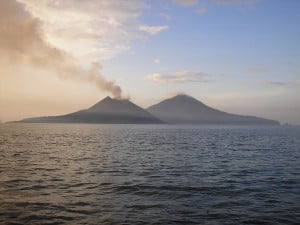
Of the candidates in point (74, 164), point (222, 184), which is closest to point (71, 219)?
point (222, 184)

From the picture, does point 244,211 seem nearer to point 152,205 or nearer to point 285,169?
point 152,205

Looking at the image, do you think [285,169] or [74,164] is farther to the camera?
[74,164]

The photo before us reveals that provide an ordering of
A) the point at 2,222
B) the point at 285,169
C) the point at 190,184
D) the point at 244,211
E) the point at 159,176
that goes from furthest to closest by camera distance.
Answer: the point at 285,169 < the point at 159,176 < the point at 190,184 < the point at 244,211 < the point at 2,222

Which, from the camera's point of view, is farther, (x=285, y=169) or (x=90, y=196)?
(x=285, y=169)

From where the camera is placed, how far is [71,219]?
17438 millimetres

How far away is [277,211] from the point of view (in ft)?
64.8

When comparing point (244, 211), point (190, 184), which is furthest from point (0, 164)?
point (244, 211)

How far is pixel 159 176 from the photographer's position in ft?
104

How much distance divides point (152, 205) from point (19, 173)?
657 inches

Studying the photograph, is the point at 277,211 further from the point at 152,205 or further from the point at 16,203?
the point at 16,203

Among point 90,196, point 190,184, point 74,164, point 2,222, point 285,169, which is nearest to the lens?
point 2,222

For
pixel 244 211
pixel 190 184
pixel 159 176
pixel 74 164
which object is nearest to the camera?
pixel 244 211

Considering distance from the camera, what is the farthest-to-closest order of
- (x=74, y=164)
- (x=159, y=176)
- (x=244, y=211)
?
(x=74, y=164), (x=159, y=176), (x=244, y=211)

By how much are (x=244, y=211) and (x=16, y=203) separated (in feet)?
43.8
